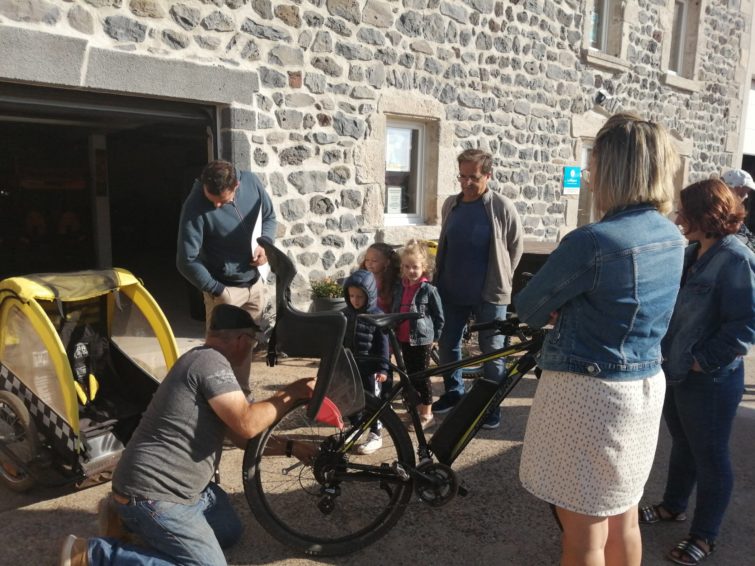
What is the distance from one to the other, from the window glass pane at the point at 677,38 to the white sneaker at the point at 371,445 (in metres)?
9.71

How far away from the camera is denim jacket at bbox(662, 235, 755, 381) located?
2588 mm

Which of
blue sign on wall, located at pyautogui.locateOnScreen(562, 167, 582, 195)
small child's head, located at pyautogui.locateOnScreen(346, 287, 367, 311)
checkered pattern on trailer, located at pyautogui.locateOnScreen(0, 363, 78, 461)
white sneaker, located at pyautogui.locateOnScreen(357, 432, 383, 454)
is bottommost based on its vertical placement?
white sneaker, located at pyautogui.locateOnScreen(357, 432, 383, 454)

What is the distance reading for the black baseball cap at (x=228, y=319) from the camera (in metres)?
A: 2.46

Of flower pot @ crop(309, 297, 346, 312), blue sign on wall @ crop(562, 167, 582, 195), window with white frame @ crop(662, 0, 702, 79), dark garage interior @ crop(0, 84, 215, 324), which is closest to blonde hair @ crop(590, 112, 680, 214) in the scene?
flower pot @ crop(309, 297, 346, 312)

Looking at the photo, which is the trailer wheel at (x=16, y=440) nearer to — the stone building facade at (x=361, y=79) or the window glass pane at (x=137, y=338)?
the window glass pane at (x=137, y=338)

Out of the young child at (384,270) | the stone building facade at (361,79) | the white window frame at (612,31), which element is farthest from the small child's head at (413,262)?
the white window frame at (612,31)

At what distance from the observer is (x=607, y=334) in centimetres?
189

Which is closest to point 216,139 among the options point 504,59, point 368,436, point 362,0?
point 362,0

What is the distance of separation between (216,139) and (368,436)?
3.26 meters

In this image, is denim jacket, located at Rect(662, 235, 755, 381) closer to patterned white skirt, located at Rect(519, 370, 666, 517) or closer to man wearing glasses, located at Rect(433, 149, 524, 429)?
patterned white skirt, located at Rect(519, 370, 666, 517)

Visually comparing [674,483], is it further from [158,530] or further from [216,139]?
[216,139]

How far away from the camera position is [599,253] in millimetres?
1824

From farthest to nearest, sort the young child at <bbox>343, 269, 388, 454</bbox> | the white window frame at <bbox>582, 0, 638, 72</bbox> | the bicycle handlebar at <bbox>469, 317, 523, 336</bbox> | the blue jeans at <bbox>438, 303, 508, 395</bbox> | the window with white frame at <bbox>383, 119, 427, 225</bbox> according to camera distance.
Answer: the white window frame at <bbox>582, 0, 638, 72</bbox>, the window with white frame at <bbox>383, 119, 427, 225</bbox>, the blue jeans at <bbox>438, 303, 508, 395</bbox>, the young child at <bbox>343, 269, 388, 454</bbox>, the bicycle handlebar at <bbox>469, 317, 523, 336</bbox>

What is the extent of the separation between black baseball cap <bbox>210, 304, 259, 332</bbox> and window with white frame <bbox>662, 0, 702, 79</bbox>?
399 inches
